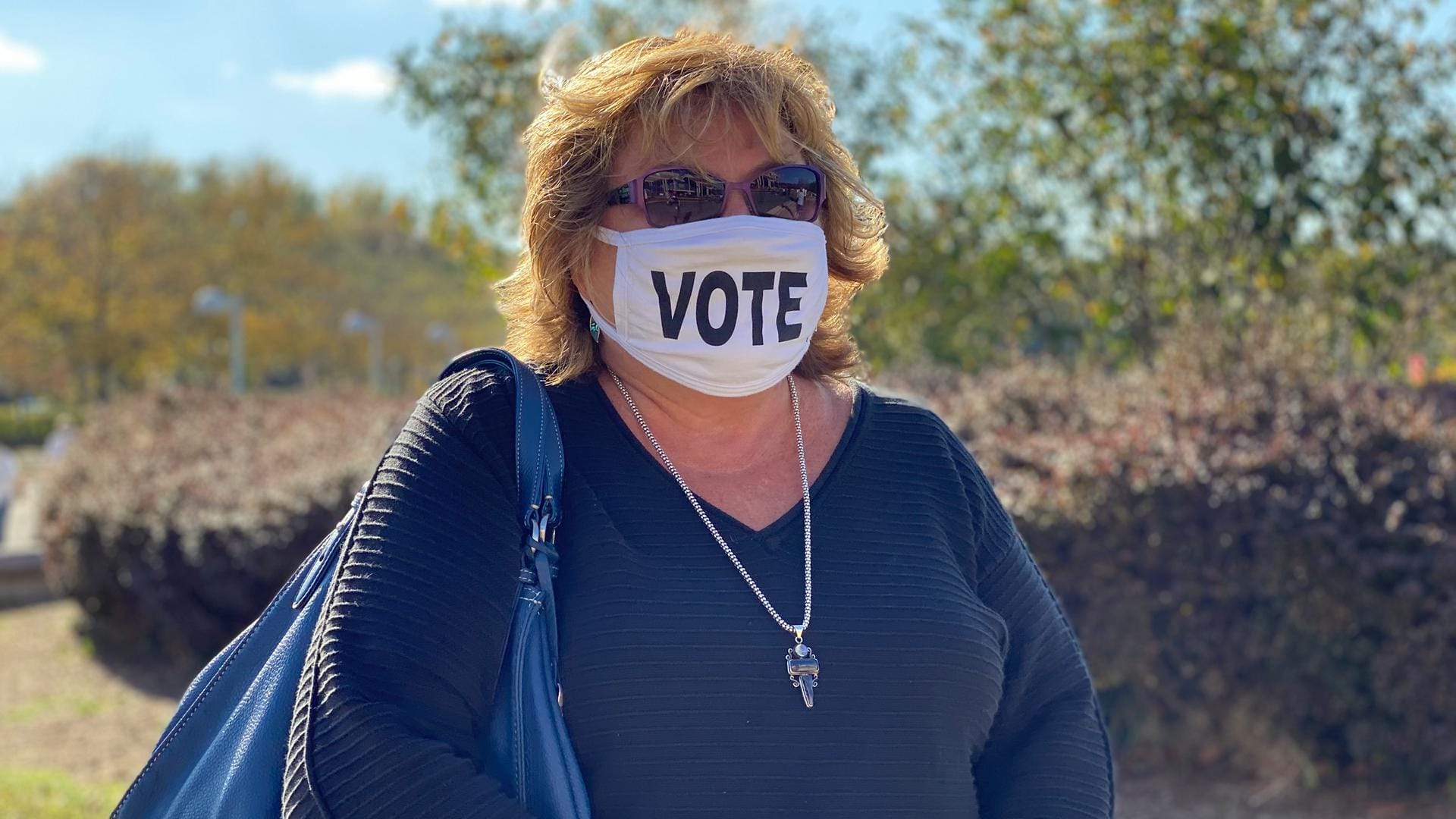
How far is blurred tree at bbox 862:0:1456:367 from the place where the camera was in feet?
23.6

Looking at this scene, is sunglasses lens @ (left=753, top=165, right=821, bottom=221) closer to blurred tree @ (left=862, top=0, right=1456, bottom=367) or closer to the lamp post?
blurred tree @ (left=862, top=0, right=1456, bottom=367)

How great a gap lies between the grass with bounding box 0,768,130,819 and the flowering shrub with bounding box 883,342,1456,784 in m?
3.45

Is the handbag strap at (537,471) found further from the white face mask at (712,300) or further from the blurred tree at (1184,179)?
the blurred tree at (1184,179)

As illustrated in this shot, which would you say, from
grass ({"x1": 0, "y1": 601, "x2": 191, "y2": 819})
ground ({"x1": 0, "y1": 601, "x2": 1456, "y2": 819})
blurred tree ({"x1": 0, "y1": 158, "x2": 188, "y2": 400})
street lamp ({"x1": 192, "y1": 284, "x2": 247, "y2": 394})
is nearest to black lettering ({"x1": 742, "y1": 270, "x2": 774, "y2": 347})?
ground ({"x1": 0, "y1": 601, "x2": 1456, "y2": 819})

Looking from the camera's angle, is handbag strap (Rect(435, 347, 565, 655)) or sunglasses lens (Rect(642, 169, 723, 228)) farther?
sunglasses lens (Rect(642, 169, 723, 228))

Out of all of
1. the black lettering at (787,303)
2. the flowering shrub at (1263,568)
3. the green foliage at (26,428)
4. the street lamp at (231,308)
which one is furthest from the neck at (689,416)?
the green foliage at (26,428)

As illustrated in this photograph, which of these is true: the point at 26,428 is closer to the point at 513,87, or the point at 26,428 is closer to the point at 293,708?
the point at 513,87

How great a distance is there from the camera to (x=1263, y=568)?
454 centimetres

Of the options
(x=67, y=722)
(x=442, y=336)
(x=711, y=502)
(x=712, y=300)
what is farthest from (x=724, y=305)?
(x=442, y=336)

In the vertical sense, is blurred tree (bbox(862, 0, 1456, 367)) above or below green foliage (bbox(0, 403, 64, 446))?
above

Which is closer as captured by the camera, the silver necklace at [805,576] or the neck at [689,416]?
the silver necklace at [805,576]

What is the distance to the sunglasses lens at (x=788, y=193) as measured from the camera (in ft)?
7.00

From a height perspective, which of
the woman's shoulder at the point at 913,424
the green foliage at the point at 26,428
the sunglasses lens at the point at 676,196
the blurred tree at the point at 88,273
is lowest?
the green foliage at the point at 26,428

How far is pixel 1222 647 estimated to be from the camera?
4734mm
